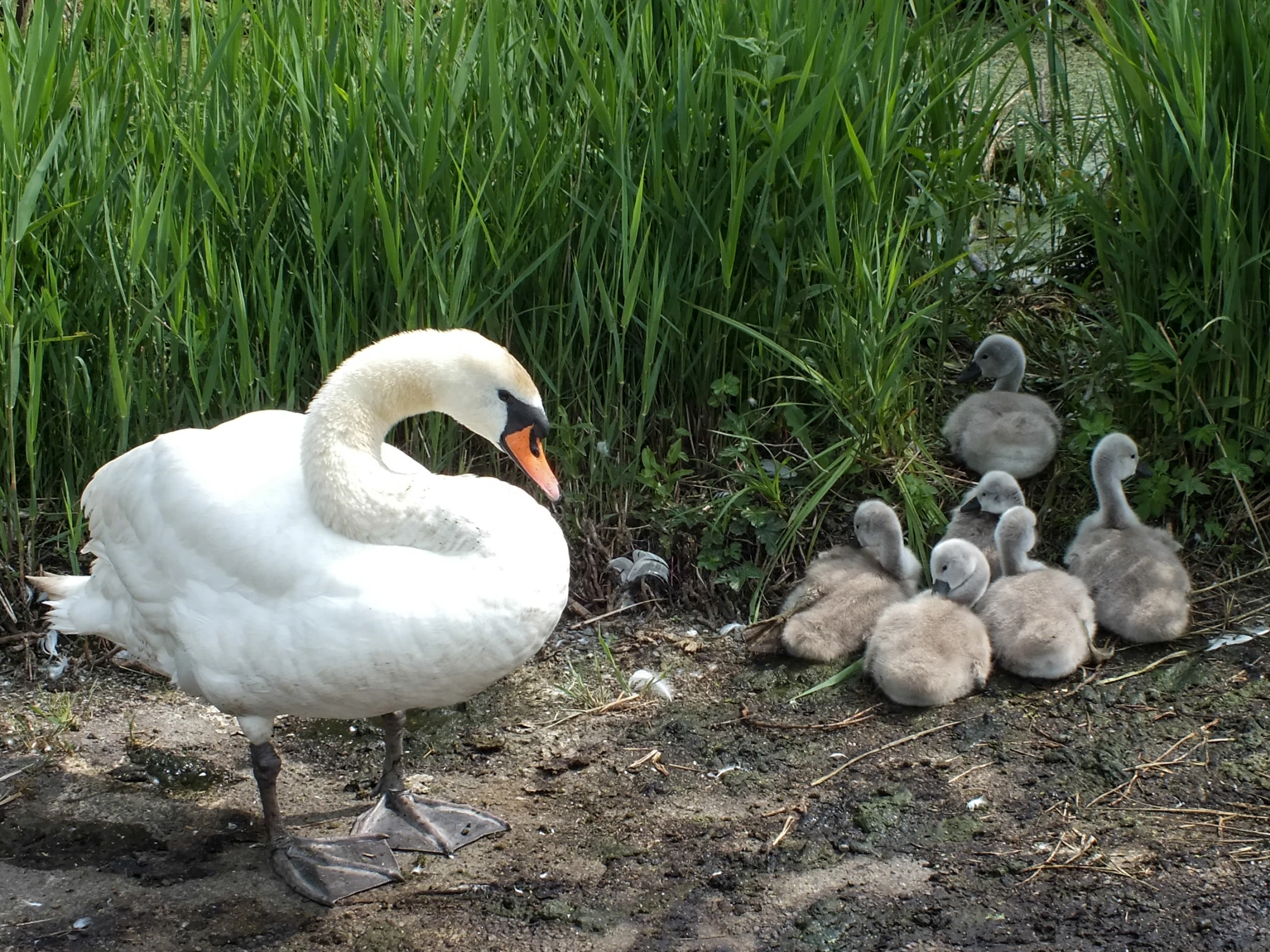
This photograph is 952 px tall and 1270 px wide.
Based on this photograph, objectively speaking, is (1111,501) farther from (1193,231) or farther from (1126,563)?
(1193,231)

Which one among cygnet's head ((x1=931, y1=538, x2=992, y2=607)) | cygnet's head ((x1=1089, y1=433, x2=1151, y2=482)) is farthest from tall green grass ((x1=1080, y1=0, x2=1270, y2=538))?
cygnet's head ((x1=931, y1=538, x2=992, y2=607))

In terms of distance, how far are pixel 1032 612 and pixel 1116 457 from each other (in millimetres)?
685

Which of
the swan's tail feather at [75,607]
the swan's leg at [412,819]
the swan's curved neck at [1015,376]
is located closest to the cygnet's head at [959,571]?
the swan's curved neck at [1015,376]

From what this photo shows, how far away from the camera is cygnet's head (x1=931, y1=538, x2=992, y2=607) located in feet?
13.5

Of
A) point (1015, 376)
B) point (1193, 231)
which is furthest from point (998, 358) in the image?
point (1193, 231)

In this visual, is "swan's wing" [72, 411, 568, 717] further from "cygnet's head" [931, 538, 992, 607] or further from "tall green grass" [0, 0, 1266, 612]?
"cygnet's head" [931, 538, 992, 607]

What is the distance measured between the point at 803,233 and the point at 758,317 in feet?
0.99

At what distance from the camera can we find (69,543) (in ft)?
13.9

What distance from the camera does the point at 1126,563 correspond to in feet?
13.6

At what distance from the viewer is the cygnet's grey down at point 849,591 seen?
164 inches

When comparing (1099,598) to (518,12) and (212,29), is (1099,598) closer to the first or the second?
(518,12)

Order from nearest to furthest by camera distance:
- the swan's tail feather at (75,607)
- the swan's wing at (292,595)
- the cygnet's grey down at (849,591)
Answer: the swan's wing at (292,595)
the swan's tail feather at (75,607)
the cygnet's grey down at (849,591)

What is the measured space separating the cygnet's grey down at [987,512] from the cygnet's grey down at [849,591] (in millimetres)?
186

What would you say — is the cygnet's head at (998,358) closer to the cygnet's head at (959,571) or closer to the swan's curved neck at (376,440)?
the cygnet's head at (959,571)
